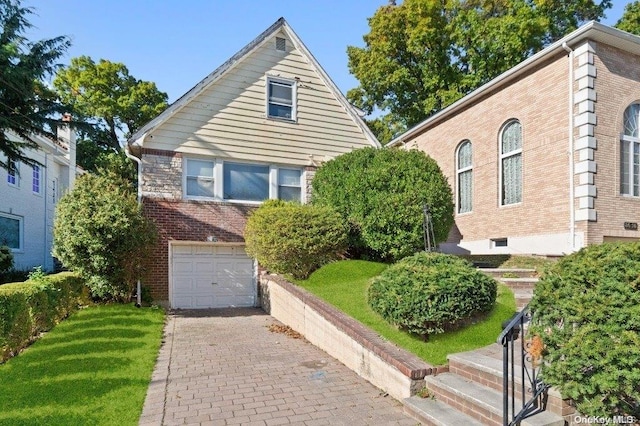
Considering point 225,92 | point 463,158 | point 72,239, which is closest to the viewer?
point 72,239

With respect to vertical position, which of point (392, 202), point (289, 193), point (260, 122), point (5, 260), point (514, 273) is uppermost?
point (260, 122)

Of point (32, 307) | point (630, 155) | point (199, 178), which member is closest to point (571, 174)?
point (630, 155)

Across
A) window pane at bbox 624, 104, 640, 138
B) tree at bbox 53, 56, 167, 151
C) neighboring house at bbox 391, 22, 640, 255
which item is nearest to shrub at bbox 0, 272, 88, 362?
neighboring house at bbox 391, 22, 640, 255

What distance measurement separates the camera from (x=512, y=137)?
12250 millimetres

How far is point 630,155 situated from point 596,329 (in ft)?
31.8

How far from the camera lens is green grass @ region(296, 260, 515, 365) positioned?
5586mm

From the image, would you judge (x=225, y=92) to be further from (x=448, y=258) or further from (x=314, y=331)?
(x=448, y=258)

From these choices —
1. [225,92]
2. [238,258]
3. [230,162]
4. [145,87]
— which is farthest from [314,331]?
[145,87]

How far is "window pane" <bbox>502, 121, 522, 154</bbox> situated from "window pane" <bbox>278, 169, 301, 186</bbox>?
Answer: 6556mm

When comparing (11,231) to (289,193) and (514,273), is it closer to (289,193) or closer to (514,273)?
(289,193)

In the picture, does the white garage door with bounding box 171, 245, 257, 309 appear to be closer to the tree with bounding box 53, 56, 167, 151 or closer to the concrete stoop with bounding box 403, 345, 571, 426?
the concrete stoop with bounding box 403, 345, 571, 426

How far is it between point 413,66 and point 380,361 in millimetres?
20783

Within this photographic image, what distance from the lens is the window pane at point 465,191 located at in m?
14.1

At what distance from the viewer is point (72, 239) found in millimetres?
10031
